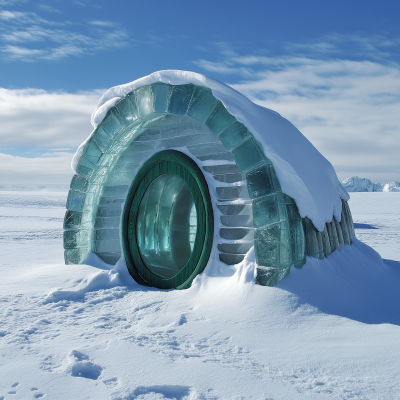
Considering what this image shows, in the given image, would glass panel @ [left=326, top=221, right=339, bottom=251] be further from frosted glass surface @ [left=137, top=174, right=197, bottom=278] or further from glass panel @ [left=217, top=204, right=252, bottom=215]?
frosted glass surface @ [left=137, top=174, right=197, bottom=278]

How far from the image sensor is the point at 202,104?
11.6ft

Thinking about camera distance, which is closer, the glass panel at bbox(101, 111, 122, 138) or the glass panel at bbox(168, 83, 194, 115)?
the glass panel at bbox(168, 83, 194, 115)

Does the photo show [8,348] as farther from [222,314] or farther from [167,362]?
[222,314]

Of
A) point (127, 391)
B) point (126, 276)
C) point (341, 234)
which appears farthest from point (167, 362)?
point (341, 234)

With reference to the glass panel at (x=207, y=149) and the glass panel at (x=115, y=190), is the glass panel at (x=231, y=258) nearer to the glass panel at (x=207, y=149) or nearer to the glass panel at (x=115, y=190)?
the glass panel at (x=207, y=149)

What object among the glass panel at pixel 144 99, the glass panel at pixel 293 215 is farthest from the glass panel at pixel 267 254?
the glass panel at pixel 144 99

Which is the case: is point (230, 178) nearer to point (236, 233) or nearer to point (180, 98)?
point (236, 233)

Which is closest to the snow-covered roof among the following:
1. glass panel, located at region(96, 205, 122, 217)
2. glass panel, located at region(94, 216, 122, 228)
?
glass panel, located at region(96, 205, 122, 217)

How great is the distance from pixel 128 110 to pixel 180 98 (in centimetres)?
75

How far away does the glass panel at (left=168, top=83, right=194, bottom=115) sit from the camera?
3648 millimetres

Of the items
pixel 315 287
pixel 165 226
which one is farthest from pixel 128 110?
pixel 315 287

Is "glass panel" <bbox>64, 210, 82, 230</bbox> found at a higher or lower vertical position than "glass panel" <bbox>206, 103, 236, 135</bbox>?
lower

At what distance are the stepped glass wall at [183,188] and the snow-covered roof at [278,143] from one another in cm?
7

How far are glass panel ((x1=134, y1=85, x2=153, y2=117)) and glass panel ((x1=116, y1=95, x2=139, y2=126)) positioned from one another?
68mm
